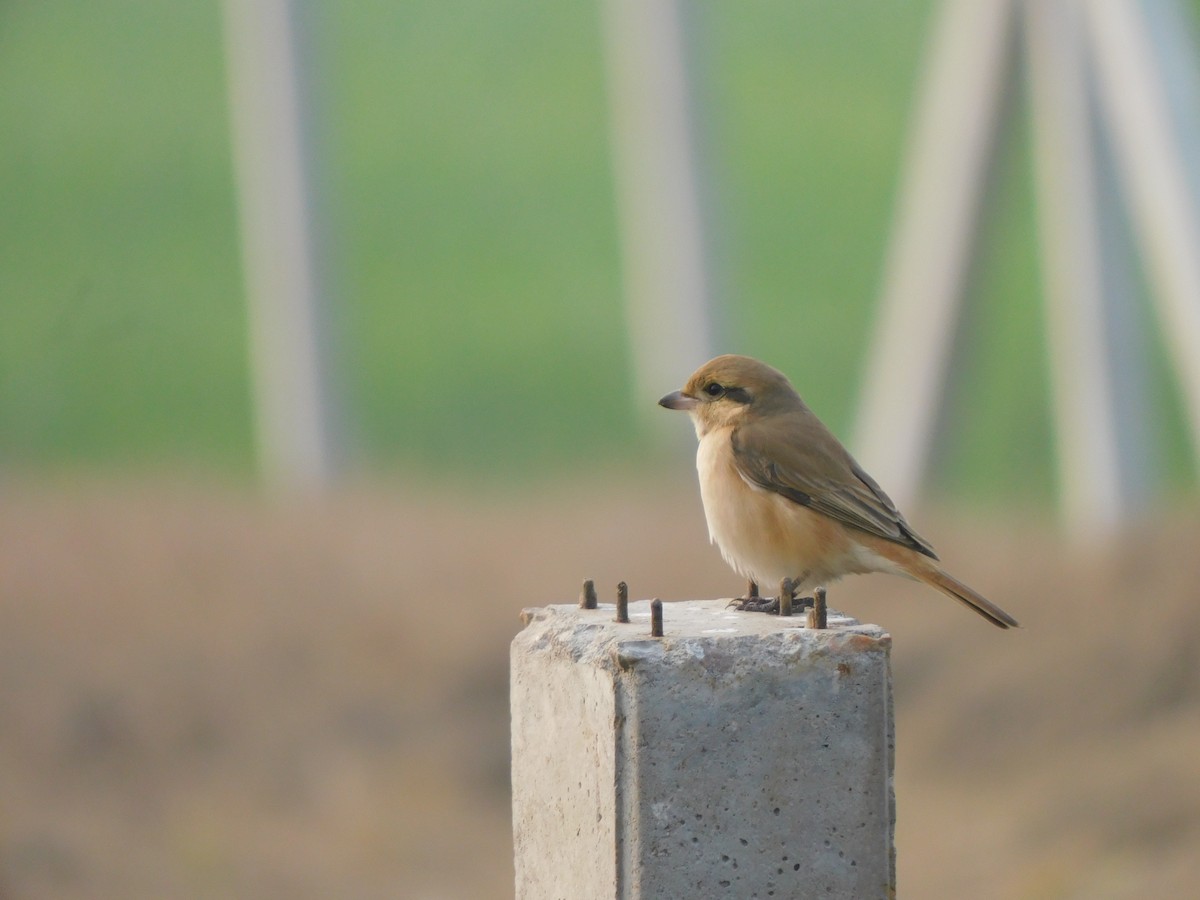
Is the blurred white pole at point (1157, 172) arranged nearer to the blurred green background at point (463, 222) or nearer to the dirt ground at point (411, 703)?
the dirt ground at point (411, 703)

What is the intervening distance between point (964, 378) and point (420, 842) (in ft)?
15.9

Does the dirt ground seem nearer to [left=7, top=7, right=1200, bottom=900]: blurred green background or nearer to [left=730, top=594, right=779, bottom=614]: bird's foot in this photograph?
[left=7, top=7, right=1200, bottom=900]: blurred green background

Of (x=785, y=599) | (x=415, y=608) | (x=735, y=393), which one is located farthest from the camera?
(x=415, y=608)

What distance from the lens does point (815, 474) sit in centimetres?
400

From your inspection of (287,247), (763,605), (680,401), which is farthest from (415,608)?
(763,605)

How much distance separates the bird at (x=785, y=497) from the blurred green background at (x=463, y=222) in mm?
16149

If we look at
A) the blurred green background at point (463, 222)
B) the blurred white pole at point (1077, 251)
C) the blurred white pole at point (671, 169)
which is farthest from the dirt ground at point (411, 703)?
the blurred green background at point (463, 222)

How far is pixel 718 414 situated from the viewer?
416 cm

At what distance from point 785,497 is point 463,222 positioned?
23036mm

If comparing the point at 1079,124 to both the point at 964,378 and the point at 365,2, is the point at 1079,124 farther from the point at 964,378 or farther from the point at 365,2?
the point at 365,2

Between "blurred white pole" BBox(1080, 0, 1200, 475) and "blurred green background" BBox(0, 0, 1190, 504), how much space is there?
431 inches

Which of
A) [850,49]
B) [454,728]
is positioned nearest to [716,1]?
[850,49]

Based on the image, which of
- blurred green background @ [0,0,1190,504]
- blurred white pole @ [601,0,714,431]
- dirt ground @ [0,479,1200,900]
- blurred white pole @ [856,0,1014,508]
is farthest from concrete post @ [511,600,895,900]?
blurred green background @ [0,0,1190,504]

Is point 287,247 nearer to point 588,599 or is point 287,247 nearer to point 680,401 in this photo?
point 680,401
